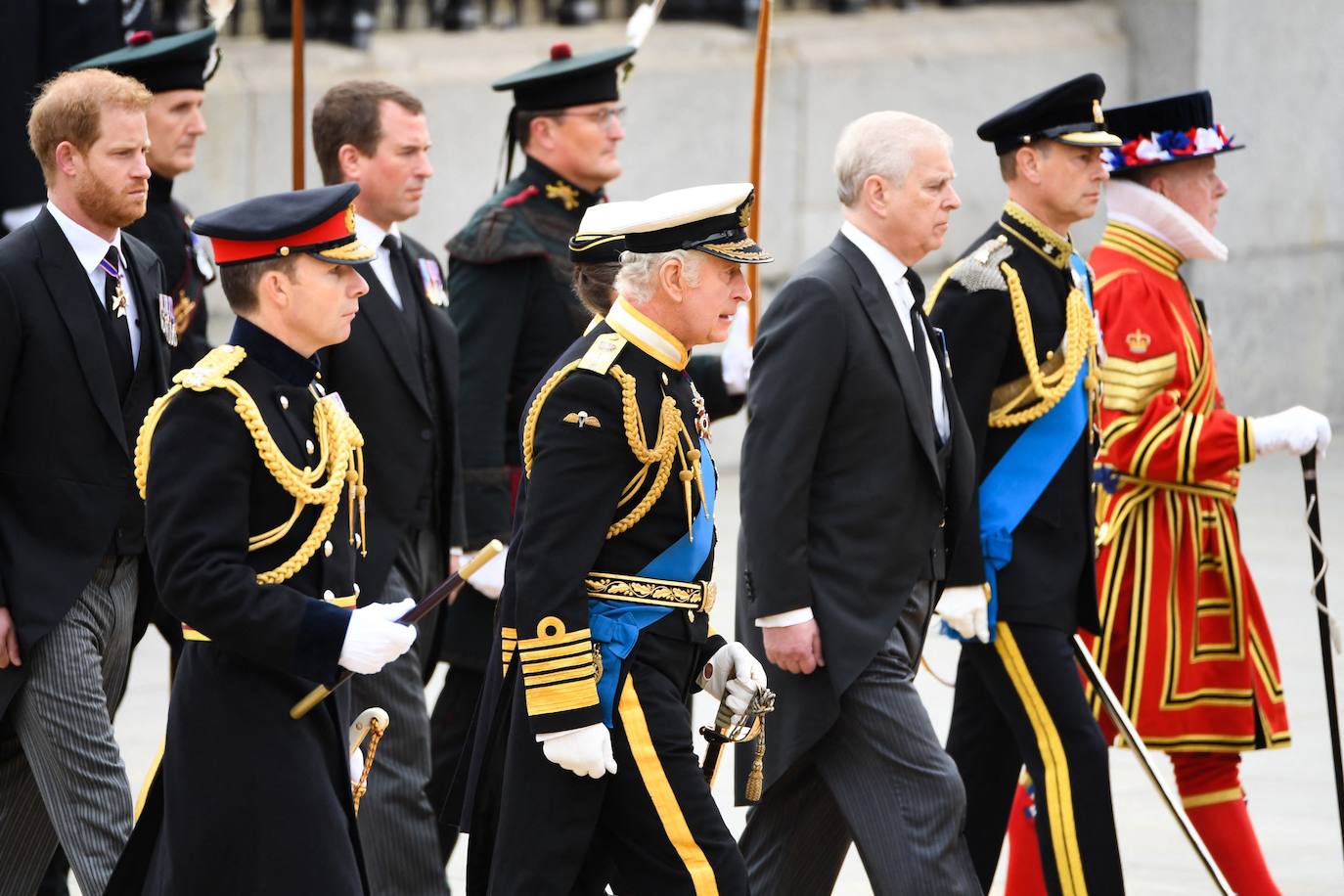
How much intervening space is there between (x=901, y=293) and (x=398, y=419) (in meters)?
1.21

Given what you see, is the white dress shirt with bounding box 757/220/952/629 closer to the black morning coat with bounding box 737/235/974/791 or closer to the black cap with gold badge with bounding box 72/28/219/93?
the black morning coat with bounding box 737/235/974/791

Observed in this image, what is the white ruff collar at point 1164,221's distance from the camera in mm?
5996

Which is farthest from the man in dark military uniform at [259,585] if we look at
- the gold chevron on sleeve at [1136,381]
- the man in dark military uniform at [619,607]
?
the gold chevron on sleeve at [1136,381]

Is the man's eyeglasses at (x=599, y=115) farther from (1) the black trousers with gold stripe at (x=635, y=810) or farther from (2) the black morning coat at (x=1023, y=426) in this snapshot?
(1) the black trousers with gold stripe at (x=635, y=810)

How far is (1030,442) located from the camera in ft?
17.7

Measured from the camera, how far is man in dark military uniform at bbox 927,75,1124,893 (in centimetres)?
519

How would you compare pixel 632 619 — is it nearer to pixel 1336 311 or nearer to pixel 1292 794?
pixel 1292 794

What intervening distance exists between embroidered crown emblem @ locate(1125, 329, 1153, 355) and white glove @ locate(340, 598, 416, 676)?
248cm

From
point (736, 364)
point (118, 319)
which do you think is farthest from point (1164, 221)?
point (118, 319)

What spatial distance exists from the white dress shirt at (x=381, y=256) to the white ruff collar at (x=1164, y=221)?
1797mm

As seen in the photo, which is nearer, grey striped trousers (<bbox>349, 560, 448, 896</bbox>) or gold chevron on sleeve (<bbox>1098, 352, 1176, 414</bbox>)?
grey striped trousers (<bbox>349, 560, 448, 896</bbox>)

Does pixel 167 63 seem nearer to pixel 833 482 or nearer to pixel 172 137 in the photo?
pixel 172 137

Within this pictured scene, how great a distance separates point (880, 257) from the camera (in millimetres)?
5035

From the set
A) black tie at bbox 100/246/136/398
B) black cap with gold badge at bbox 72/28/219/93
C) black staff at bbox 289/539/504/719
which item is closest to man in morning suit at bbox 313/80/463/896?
black cap with gold badge at bbox 72/28/219/93
